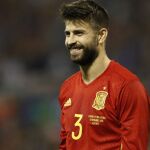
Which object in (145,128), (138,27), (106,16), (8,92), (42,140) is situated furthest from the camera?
(138,27)

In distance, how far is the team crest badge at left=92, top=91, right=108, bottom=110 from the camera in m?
4.53

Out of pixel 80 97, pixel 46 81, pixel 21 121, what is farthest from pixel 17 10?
pixel 80 97

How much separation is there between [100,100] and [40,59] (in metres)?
4.69

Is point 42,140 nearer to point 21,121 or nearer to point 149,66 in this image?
point 21,121

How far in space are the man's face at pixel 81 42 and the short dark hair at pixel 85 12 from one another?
0.04 m

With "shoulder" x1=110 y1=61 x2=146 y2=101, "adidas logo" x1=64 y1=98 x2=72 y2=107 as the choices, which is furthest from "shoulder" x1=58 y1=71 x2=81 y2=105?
"shoulder" x1=110 y1=61 x2=146 y2=101

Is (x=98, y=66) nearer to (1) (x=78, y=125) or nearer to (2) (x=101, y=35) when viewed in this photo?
(2) (x=101, y=35)

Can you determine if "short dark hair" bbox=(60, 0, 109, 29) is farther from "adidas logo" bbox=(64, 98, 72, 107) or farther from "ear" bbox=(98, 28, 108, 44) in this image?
"adidas logo" bbox=(64, 98, 72, 107)

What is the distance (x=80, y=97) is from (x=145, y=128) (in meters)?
0.61

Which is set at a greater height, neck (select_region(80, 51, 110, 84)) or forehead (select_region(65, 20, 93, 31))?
forehead (select_region(65, 20, 93, 31))

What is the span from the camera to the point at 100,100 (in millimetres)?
4547

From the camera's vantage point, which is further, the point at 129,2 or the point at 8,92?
the point at 129,2

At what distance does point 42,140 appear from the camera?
314 inches

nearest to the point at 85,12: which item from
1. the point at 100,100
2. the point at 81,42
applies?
the point at 81,42
